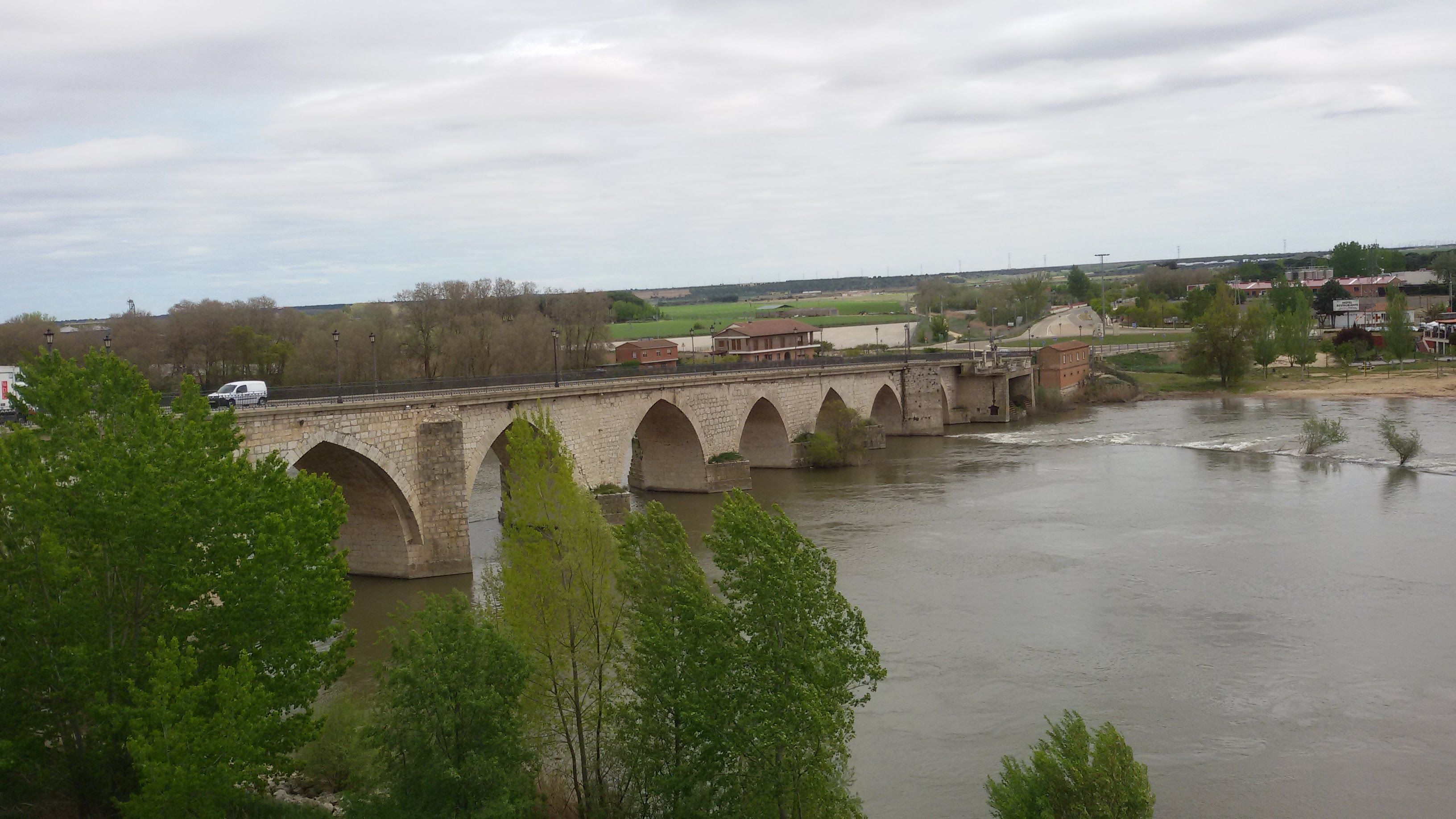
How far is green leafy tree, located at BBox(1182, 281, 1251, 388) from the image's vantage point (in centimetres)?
6512

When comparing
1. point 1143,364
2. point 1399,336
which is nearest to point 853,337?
point 1143,364

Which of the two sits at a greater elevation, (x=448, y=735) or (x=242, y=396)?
(x=242, y=396)

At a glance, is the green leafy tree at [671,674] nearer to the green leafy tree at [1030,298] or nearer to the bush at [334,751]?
the bush at [334,751]

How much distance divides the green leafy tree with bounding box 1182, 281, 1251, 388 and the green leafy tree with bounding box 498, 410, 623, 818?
194 feet

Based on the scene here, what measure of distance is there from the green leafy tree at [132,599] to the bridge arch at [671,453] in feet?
83.1

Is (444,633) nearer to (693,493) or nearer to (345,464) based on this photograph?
(345,464)

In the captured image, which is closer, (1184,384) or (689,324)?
(1184,384)

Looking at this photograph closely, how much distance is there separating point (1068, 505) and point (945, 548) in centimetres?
700

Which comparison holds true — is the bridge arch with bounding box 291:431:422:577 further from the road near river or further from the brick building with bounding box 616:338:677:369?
the brick building with bounding box 616:338:677:369

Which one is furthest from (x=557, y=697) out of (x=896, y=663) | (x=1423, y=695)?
(x=1423, y=695)

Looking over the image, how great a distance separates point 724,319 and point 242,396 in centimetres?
11719

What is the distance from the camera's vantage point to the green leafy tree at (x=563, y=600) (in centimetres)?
1277

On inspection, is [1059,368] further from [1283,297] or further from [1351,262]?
[1351,262]

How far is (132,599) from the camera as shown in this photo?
1198cm
